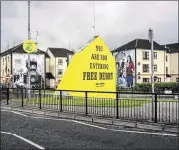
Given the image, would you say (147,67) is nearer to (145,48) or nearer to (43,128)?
(145,48)

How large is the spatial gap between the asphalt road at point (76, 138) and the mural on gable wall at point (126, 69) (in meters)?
57.1

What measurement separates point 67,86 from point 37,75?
55.0m

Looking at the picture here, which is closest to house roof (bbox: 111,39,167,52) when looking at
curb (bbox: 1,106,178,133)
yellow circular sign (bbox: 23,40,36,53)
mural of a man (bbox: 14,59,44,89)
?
mural of a man (bbox: 14,59,44,89)

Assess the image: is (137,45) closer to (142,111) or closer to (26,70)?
(26,70)

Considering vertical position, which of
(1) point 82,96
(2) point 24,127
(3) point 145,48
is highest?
(3) point 145,48

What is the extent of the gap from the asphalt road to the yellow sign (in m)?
8.47

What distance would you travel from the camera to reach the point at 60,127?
11.5m

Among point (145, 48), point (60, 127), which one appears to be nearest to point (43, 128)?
point (60, 127)

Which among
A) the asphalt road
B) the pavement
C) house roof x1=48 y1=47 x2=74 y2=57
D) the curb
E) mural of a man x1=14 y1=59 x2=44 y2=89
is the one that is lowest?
the asphalt road

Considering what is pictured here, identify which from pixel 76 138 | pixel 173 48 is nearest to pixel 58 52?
pixel 173 48

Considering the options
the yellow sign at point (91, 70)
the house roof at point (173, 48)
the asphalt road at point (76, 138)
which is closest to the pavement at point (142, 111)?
the asphalt road at point (76, 138)

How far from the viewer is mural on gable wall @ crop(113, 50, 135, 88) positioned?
2722 inches

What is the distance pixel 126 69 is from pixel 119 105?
58100 mm

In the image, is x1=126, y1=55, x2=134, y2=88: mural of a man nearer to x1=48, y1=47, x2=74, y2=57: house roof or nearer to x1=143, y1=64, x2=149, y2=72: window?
x1=143, y1=64, x2=149, y2=72: window
